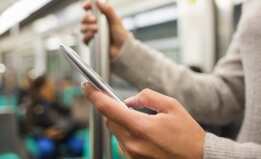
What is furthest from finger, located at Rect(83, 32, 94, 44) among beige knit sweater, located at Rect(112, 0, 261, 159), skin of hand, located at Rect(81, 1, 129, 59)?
beige knit sweater, located at Rect(112, 0, 261, 159)

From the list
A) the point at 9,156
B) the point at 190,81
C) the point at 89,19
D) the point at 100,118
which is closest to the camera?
the point at 100,118

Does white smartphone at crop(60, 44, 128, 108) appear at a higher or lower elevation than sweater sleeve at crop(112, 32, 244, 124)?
higher

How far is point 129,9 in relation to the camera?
8.14ft

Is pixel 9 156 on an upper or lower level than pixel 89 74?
lower

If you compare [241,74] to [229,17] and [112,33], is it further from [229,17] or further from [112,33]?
[229,17]

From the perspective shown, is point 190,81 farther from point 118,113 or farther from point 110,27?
point 118,113

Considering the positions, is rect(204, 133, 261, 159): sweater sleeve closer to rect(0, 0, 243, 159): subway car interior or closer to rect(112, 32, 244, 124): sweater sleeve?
rect(0, 0, 243, 159): subway car interior

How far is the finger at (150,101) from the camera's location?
339 millimetres

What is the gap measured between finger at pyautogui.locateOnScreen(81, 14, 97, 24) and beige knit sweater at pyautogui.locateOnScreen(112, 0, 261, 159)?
135 millimetres

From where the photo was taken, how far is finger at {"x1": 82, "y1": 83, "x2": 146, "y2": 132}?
0.32 m

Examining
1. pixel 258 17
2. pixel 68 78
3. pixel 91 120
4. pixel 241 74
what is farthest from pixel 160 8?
pixel 68 78

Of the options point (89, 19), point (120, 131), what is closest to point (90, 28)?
point (89, 19)

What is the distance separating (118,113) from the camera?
0.31 meters

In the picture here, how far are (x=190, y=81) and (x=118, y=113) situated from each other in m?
0.52
